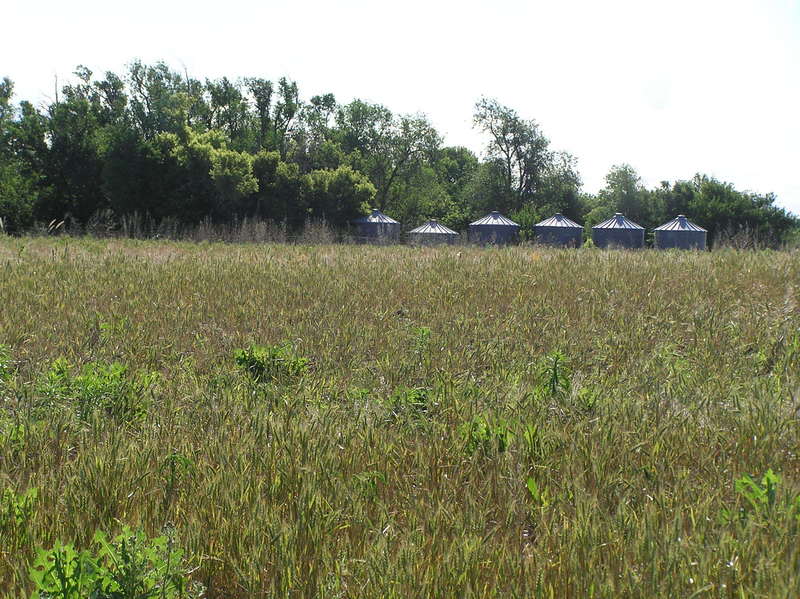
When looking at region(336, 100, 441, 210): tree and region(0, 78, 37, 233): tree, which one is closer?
region(0, 78, 37, 233): tree

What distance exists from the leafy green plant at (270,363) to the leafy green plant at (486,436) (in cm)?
202

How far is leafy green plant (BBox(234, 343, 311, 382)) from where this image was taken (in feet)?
17.5

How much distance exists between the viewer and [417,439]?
361cm

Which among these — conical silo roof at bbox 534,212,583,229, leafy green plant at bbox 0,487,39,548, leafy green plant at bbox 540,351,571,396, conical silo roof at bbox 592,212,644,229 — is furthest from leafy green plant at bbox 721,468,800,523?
conical silo roof at bbox 534,212,583,229

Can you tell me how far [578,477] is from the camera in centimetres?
300

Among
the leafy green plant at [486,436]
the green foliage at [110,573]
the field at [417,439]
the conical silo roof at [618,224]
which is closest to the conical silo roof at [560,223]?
the conical silo roof at [618,224]

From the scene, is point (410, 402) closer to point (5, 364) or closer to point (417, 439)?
point (417, 439)

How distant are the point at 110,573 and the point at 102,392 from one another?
2.66m

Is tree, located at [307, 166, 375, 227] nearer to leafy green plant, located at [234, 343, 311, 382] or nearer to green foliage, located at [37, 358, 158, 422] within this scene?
leafy green plant, located at [234, 343, 311, 382]

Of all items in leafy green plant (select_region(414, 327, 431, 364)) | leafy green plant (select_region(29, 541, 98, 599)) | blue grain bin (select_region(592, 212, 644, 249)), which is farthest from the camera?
blue grain bin (select_region(592, 212, 644, 249))

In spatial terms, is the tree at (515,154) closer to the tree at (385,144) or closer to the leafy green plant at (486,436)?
the tree at (385,144)

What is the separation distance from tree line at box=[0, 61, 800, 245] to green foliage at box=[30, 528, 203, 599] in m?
14.8

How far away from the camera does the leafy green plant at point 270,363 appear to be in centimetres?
533

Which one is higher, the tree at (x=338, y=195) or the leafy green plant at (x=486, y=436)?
the tree at (x=338, y=195)
